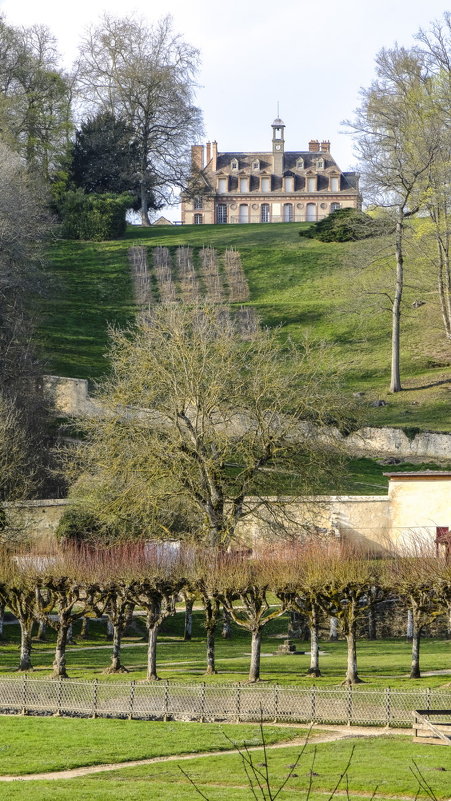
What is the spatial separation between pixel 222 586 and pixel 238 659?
294 cm

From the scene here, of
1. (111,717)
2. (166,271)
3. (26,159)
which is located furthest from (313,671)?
(26,159)

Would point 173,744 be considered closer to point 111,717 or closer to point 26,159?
point 111,717

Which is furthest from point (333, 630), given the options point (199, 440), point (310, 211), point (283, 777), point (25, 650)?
point (310, 211)

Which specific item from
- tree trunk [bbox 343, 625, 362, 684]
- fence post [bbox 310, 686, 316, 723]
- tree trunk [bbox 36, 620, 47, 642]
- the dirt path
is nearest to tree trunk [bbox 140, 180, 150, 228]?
tree trunk [bbox 36, 620, 47, 642]

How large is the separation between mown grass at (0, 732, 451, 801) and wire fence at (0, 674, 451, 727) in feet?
5.30

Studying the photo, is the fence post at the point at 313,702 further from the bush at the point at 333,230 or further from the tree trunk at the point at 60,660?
the bush at the point at 333,230

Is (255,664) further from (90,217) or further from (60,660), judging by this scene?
(90,217)

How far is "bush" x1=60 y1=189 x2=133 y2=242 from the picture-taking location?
8256 centimetres

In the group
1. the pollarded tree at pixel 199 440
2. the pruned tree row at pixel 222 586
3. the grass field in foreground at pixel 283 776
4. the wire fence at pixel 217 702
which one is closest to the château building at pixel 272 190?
the pollarded tree at pixel 199 440

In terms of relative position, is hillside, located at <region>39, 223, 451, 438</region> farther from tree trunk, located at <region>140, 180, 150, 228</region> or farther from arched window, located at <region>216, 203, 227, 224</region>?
arched window, located at <region>216, 203, 227, 224</region>

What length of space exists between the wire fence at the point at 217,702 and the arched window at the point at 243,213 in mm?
88053

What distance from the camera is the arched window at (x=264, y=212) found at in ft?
368

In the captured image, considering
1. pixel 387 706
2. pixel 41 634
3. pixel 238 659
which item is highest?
pixel 387 706

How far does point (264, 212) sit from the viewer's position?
112 metres
